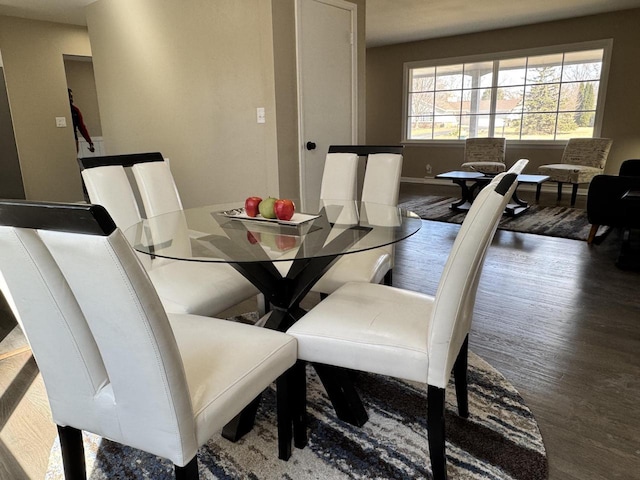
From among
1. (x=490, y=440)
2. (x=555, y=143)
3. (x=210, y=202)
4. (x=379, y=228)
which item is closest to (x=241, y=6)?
(x=210, y=202)

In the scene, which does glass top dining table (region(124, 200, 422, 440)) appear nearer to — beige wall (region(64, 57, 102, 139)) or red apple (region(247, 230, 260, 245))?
red apple (region(247, 230, 260, 245))

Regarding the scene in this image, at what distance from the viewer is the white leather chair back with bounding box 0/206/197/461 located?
0.88 m

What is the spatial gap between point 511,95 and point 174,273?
6.84m

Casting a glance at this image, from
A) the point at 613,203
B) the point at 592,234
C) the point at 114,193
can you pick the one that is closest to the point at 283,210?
the point at 114,193

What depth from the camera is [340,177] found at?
9.43 ft

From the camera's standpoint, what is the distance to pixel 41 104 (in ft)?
17.9

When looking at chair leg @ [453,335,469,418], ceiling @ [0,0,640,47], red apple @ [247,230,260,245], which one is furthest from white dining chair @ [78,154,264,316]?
ceiling @ [0,0,640,47]

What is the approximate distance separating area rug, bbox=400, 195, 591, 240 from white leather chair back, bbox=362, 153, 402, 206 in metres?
2.51

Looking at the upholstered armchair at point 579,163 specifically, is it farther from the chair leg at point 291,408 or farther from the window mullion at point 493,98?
the chair leg at point 291,408

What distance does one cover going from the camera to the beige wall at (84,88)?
7.80 meters

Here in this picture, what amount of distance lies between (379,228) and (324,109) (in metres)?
2.14

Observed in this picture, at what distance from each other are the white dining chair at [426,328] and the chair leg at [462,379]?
0.15m

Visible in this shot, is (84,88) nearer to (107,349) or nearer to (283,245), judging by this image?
(283,245)

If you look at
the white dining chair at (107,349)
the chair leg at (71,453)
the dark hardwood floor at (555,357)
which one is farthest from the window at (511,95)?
the chair leg at (71,453)
